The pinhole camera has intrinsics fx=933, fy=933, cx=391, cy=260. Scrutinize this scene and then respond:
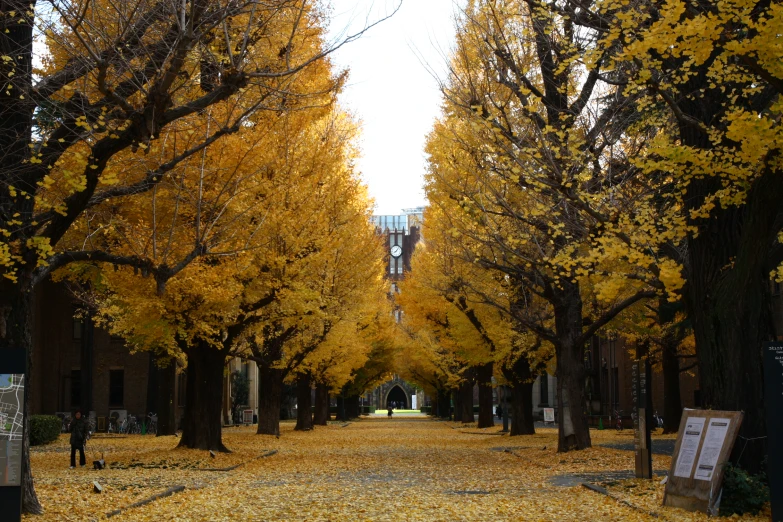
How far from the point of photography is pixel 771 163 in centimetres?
1098

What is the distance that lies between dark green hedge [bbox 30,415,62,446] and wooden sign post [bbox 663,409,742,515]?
78.4ft

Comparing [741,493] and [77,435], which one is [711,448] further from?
[77,435]

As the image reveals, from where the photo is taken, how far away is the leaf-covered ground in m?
12.4

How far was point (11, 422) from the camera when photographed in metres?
10.1

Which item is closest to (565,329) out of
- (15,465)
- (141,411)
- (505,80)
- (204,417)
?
(505,80)

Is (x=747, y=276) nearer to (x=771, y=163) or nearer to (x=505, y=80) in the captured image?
(x=771, y=163)

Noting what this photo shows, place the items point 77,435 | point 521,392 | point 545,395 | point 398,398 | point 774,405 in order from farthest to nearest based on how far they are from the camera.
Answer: point 398,398
point 545,395
point 521,392
point 77,435
point 774,405

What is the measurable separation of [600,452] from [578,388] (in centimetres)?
182

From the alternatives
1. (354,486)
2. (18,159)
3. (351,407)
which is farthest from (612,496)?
(351,407)

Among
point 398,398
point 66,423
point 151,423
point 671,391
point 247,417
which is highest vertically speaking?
point 671,391

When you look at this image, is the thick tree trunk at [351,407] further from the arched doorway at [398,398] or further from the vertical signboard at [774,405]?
the vertical signboard at [774,405]

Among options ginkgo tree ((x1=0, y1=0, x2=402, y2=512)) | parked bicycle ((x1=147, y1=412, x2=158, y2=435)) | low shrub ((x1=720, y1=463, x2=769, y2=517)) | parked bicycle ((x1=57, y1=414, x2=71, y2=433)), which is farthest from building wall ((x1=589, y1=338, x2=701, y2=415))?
ginkgo tree ((x1=0, y1=0, x2=402, y2=512))

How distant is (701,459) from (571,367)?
12.1 m

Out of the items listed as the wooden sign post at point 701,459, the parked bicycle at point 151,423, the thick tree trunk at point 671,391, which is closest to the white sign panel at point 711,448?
the wooden sign post at point 701,459
